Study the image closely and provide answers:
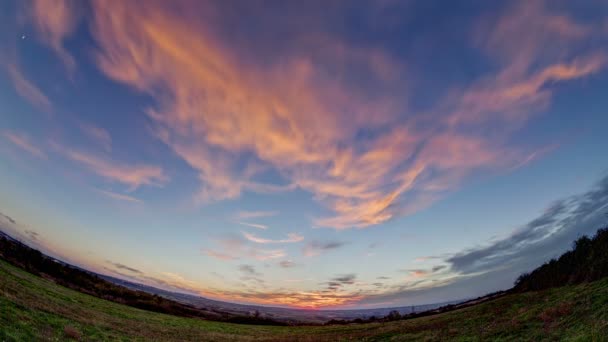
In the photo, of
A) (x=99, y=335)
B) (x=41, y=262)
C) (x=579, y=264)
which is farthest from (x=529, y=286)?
(x=41, y=262)

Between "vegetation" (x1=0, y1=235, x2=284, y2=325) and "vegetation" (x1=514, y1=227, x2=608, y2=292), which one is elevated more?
"vegetation" (x1=514, y1=227, x2=608, y2=292)

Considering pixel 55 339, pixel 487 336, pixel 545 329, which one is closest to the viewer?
pixel 55 339

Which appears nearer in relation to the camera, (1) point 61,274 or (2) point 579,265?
(2) point 579,265

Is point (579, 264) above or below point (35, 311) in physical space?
above

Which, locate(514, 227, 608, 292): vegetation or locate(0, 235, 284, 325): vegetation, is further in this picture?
locate(0, 235, 284, 325): vegetation

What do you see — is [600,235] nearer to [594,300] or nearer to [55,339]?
[594,300]

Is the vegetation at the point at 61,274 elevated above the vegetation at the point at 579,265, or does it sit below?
below

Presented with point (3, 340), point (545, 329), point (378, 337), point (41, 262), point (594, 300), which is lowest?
point (41, 262)

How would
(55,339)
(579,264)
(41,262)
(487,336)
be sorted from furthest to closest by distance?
(41,262), (579,264), (487,336), (55,339)

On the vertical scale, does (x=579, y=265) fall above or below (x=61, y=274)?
above

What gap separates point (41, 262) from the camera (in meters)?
59.2

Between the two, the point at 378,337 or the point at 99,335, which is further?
the point at 378,337

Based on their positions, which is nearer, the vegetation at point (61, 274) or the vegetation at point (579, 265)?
the vegetation at point (579, 265)

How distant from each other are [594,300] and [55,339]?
33775 millimetres
